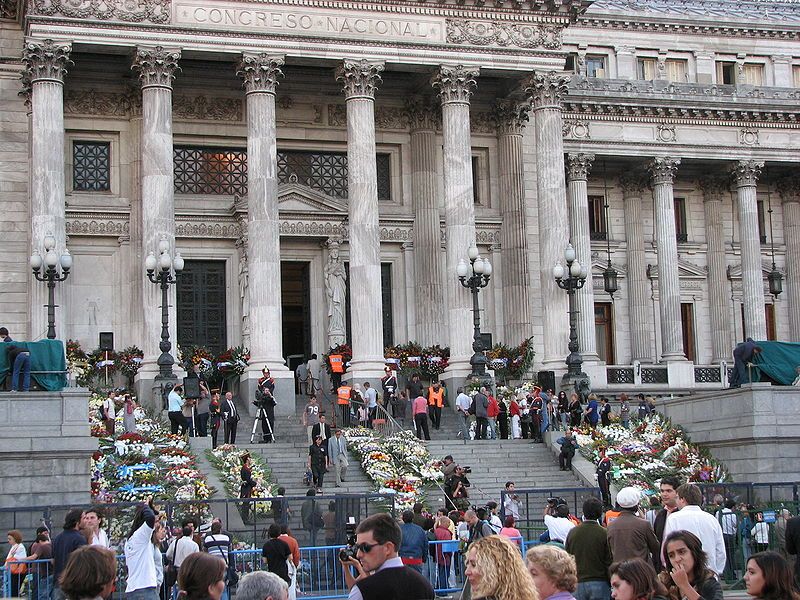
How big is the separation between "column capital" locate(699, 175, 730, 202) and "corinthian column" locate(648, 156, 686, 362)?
3.35 metres

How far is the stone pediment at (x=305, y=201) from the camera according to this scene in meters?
46.9

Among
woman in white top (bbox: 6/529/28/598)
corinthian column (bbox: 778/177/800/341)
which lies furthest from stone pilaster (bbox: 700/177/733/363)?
woman in white top (bbox: 6/529/28/598)

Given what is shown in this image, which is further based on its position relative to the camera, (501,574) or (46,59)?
(46,59)

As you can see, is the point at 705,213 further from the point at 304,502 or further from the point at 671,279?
the point at 304,502

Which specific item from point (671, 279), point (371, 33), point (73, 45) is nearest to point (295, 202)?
point (371, 33)

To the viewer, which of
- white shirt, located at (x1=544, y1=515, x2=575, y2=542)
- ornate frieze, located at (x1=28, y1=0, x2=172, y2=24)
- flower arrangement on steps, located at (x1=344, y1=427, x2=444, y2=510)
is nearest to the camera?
white shirt, located at (x1=544, y1=515, x2=575, y2=542)

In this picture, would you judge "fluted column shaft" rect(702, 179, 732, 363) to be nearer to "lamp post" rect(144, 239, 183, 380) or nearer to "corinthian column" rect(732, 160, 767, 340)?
"corinthian column" rect(732, 160, 767, 340)

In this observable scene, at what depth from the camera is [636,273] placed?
5553cm

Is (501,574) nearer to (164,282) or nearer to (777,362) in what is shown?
(777,362)

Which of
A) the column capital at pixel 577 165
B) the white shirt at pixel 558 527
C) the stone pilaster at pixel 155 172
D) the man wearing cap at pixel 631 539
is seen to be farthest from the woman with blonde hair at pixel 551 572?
the column capital at pixel 577 165

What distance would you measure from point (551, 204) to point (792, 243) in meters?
17.4

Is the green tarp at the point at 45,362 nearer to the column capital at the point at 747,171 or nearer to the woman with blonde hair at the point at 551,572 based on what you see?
the woman with blonde hair at the point at 551,572

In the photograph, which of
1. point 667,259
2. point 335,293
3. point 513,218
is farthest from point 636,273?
point 335,293

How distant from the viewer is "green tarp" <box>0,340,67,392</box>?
29250mm
